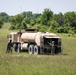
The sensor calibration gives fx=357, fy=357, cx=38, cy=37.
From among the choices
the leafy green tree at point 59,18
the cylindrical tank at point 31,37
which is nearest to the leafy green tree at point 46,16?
the leafy green tree at point 59,18

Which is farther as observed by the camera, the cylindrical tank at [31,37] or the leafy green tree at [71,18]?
the leafy green tree at [71,18]

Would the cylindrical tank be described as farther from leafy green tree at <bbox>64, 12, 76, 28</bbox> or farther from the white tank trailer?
leafy green tree at <bbox>64, 12, 76, 28</bbox>

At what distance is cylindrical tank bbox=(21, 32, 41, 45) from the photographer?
31.8 m

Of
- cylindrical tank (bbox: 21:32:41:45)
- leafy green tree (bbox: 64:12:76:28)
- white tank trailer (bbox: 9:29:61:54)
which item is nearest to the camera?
white tank trailer (bbox: 9:29:61:54)

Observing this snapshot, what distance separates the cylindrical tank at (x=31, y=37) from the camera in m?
31.8

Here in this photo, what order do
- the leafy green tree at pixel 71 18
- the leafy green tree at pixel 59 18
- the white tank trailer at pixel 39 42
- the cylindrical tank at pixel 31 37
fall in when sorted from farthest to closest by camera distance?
the leafy green tree at pixel 59 18 < the leafy green tree at pixel 71 18 < the cylindrical tank at pixel 31 37 < the white tank trailer at pixel 39 42

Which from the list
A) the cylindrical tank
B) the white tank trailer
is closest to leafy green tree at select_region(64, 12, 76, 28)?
the cylindrical tank

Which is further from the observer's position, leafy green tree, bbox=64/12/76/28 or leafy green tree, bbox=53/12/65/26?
leafy green tree, bbox=53/12/65/26

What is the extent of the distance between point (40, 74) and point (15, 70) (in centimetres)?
186

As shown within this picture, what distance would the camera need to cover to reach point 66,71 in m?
16.2

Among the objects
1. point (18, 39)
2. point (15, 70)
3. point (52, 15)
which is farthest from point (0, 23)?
point (15, 70)

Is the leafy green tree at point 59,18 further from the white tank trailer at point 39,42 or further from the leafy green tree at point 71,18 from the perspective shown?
the white tank trailer at point 39,42

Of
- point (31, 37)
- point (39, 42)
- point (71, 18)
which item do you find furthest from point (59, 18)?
point (39, 42)

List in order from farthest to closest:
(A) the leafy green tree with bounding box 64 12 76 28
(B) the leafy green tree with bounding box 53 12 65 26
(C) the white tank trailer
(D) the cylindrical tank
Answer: (B) the leafy green tree with bounding box 53 12 65 26
(A) the leafy green tree with bounding box 64 12 76 28
(D) the cylindrical tank
(C) the white tank trailer
